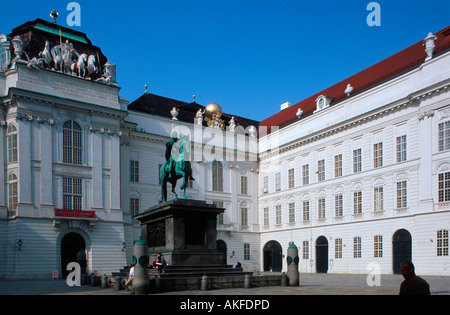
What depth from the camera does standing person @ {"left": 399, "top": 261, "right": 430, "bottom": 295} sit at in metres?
7.48

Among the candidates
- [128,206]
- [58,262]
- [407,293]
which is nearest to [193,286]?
[407,293]

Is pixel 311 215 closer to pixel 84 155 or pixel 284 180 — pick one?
pixel 284 180

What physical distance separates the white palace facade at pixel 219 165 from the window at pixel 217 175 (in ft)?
0.70

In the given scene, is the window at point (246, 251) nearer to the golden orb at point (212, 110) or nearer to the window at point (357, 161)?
the golden orb at point (212, 110)

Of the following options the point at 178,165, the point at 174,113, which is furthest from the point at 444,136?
the point at 174,113

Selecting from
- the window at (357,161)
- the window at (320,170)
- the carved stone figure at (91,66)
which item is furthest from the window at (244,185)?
the carved stone figure at (91,66)

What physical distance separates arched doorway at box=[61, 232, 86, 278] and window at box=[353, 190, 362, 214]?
22784 millimetres

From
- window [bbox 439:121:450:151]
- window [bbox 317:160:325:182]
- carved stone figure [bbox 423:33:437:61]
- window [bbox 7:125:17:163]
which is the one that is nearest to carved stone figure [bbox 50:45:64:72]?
window [bbox 7:125:17:163]

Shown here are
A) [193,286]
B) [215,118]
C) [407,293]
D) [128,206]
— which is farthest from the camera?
[215,118]

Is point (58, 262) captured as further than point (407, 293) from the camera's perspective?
Yes

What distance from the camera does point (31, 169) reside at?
126ft

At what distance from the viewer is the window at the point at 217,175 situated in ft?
169

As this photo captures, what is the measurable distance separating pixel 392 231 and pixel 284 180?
14888 millimetres

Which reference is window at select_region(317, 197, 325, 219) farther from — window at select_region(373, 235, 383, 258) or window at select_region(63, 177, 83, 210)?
window at select_region(63, 177, 83, 210)
